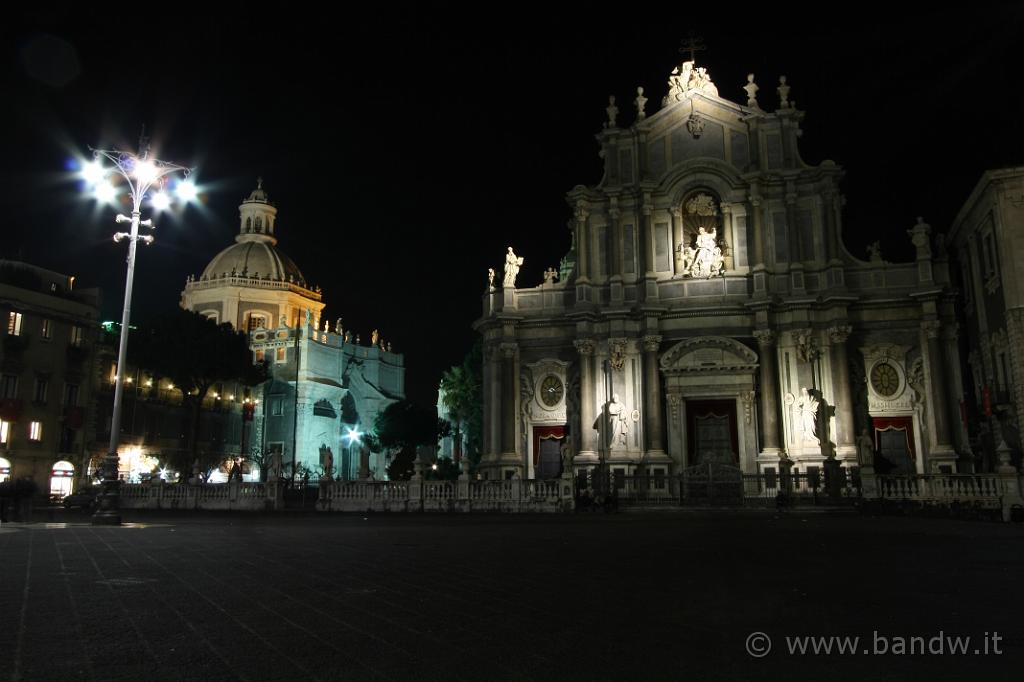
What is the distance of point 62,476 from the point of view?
43.8 m

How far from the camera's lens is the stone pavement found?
4.48 metres

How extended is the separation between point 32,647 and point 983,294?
118 ft

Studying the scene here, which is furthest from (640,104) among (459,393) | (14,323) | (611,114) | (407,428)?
(407,428)

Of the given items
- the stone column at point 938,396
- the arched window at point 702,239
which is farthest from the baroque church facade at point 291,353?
the stone column at point 938,396

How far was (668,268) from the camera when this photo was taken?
123 feet

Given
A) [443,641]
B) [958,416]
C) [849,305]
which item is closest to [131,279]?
[443,641]

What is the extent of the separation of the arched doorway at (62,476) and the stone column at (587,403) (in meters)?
29.3

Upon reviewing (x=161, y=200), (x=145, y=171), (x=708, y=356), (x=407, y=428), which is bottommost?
(x=407, y=428)

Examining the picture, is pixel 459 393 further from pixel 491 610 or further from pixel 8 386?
pixel 491 610

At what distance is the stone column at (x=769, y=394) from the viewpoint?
111ft

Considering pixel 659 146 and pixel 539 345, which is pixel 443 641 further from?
pixel 659 146

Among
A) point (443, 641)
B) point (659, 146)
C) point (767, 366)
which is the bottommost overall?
point (443, 641)

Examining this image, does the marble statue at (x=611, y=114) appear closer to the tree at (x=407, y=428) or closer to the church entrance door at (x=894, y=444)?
the church entrance door at (x=894, y=444)

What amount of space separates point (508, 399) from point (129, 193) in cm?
2068
